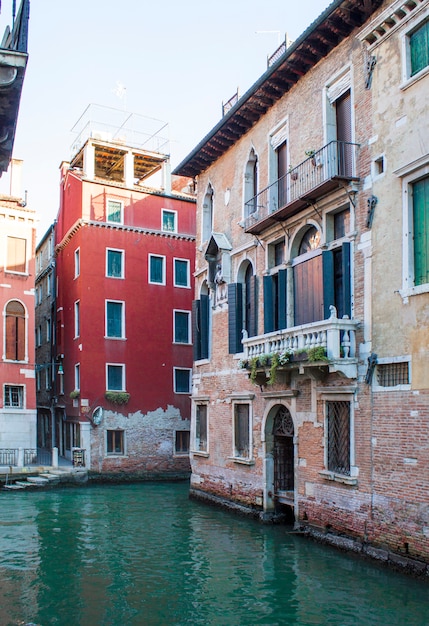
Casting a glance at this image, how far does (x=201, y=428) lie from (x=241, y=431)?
120 inches

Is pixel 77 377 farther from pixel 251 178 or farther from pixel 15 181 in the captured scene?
pixel 251 178

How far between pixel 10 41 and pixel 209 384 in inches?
627

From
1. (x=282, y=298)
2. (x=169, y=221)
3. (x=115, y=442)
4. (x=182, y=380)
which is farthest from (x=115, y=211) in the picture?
(x=282, y=298)

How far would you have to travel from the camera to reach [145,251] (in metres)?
28.7

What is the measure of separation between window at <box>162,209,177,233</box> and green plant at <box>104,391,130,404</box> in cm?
739

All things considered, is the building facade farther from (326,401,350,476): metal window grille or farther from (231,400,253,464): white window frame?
(326,401,350,476): metal window grille

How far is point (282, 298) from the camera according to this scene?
16109 mm

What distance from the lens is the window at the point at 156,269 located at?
28.8m

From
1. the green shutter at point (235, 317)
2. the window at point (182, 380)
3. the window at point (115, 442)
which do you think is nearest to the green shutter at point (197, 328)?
the green shutter at point (235, 317)

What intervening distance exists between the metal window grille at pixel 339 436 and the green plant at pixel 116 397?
14270 millimetres

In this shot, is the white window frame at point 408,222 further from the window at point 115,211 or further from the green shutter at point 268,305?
the window at point 115,211

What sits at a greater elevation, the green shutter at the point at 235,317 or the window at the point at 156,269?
the window at the point at 156,269

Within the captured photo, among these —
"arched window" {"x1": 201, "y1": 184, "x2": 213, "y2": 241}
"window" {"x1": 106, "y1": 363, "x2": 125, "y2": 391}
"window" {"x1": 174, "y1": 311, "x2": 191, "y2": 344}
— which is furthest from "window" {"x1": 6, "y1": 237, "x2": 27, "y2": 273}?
"arched window" {"x1": 201, "y1": 184, "x2": 213, "y2": 241}

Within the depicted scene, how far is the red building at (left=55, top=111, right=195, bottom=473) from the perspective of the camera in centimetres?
2695
